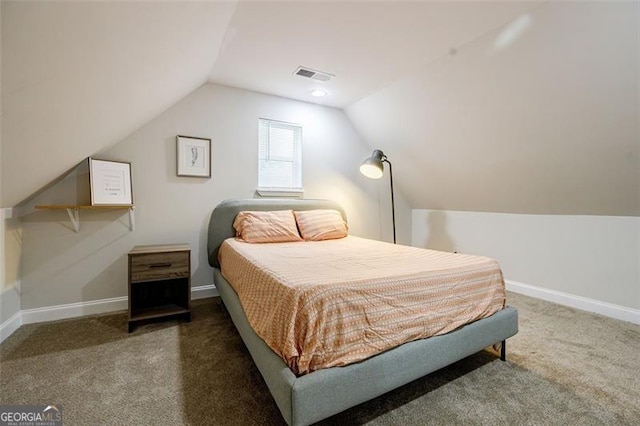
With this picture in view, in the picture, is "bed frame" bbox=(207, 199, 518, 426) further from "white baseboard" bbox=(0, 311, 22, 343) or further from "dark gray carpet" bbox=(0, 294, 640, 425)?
"white baseboard" bbox=(0, 311, 22, 343)

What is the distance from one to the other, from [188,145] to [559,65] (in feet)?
10.9

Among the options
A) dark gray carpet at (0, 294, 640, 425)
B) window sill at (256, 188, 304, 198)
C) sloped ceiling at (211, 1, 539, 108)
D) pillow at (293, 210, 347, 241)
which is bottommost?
dark gray carpet at (0, 294, 640, 425)

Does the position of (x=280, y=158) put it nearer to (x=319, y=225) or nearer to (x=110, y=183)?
(x=319, y=225)

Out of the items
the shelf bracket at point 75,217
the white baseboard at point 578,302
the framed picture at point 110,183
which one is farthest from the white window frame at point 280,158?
the white baseboard at point 578,302

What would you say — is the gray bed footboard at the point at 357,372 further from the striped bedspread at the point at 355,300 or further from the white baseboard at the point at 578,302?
the white baseboard at the point at 578,302

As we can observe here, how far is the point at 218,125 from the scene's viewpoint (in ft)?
10.6

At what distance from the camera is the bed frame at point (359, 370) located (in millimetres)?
1144

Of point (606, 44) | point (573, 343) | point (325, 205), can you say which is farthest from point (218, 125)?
point (573, 343)

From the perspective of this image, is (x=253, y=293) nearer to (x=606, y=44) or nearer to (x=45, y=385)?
(x=45, y=385)

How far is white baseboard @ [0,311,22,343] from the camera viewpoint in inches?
84.1

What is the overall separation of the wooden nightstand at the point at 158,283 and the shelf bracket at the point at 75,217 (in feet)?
1.89

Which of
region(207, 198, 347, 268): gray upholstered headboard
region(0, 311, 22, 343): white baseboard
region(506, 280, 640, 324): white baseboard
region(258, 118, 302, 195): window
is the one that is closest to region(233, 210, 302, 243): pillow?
region(207, 198, 347, 268): gray upholstered headboard

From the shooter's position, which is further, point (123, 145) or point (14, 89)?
point (123, 145)

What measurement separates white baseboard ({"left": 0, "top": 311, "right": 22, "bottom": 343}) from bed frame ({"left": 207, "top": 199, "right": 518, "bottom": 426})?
5.73 ft
